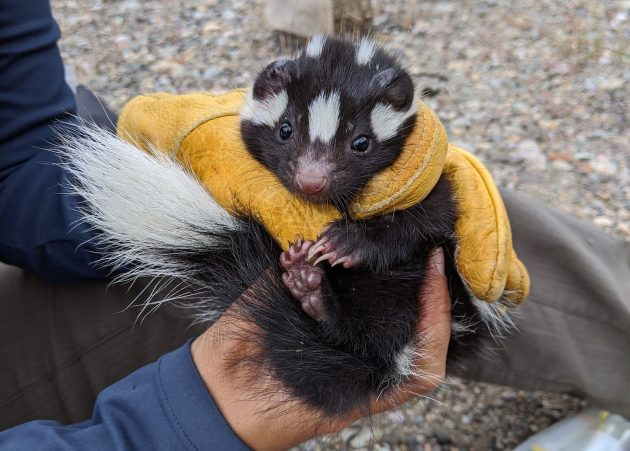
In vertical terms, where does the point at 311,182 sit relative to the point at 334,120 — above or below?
below

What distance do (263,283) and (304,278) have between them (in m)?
0.14

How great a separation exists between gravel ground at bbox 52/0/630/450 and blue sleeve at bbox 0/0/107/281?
1.39 meters

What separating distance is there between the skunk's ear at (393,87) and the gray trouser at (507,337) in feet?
2.85

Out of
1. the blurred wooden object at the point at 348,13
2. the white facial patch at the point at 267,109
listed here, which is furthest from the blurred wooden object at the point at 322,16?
the white facial patch at the point at 267,109

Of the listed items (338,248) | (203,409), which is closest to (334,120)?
(338,248)

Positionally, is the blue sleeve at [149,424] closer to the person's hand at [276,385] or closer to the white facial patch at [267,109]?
the person's hand at [276,385]

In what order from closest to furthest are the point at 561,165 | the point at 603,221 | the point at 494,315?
the point at 494,315 < the point at 603,221 < the point at 561,165

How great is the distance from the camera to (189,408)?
63.0 inches

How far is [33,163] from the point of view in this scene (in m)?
2.21

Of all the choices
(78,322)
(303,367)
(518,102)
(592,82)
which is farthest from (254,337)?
(592,82)

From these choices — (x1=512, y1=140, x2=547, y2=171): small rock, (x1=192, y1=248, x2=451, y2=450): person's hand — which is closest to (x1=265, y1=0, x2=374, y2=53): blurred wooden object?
(x1=512, y1=140, x2=547, y2=171): small rock

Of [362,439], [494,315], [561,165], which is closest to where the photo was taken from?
[494,315]

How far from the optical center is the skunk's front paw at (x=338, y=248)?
171cm

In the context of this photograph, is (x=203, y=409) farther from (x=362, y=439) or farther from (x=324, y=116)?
(x=362, y=439)
